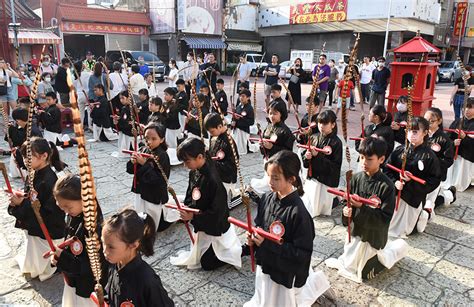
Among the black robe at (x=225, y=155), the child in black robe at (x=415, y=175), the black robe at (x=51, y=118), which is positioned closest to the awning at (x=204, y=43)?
the black robe at (x=51, y=118)

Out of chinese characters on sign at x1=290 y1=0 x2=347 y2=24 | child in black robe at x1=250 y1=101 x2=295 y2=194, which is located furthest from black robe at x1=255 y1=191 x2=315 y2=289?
chinese characters on sign at x1=290 y1=0 x2=347 y2=24

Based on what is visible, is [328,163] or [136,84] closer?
[328,163]

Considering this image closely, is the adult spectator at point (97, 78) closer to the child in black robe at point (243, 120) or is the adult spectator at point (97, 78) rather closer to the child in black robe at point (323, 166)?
the child in black robe at point (243, 120)

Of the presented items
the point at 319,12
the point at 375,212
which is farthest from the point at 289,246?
the point at 319,12

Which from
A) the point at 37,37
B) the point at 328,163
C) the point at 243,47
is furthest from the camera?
the point at 243,47

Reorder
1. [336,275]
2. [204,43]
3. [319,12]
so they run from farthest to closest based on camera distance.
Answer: [319,12] < [204,43] < [336,275]

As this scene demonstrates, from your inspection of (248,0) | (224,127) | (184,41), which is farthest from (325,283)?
(248,0)

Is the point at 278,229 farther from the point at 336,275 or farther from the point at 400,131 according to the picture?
Result: the point at 400,131

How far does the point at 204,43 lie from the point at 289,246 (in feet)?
95.6

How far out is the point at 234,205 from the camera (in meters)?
5.68

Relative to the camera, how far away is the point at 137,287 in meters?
2.27

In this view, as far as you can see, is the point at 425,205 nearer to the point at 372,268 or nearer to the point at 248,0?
the point at 372,268

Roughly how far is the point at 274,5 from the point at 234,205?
1292 inches

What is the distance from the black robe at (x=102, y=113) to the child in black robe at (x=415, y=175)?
7085mm
